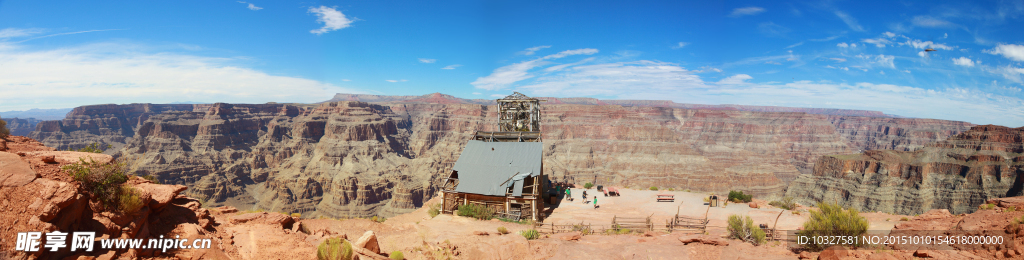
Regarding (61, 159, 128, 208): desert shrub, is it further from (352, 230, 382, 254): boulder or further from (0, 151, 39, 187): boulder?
(352, 230, 382, 254): boulder

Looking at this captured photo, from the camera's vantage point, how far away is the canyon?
261 ft

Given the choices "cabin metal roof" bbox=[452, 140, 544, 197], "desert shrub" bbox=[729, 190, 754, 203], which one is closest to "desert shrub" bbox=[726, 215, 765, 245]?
"cabin metal roof" bbox=[452, 140, 544, 197]

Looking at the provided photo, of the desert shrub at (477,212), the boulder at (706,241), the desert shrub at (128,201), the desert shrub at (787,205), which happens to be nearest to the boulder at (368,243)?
the desert shrub at (128,201)

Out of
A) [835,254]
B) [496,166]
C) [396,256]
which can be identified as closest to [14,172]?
[396,256]

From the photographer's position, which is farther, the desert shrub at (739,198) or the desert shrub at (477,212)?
the desert shrub at (739,198)

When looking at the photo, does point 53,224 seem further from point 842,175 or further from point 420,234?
point 842,175

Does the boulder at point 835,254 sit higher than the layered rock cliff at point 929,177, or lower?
higher

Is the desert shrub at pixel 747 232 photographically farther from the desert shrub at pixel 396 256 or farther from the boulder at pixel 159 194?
the boulder at pixel 159 194

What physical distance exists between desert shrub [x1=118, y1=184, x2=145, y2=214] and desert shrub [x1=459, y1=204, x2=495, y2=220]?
14963mm

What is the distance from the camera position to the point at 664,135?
114375mm

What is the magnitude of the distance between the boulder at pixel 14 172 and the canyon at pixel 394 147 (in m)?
66.1

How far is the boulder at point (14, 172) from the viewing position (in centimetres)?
737

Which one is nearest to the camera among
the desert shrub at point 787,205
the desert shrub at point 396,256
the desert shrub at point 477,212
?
the desert shrub at point 396,256

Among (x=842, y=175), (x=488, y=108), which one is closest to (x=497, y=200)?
(x=842, y=175)
